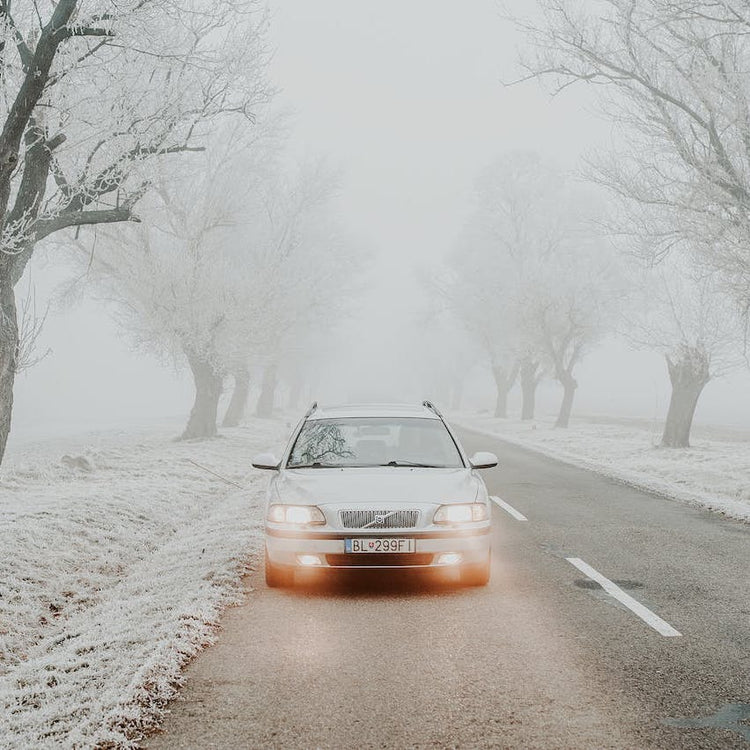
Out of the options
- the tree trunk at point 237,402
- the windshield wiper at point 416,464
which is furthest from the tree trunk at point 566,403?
the windshield wiper at point 416,464

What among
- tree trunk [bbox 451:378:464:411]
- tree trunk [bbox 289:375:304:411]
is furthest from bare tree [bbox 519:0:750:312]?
tree trunk [bbox 451:378:464:411]

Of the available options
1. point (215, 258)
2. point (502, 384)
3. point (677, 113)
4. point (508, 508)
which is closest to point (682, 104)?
point (677, 113)

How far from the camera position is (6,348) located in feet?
33.4

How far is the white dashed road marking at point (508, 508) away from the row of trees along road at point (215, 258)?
31.9 feet

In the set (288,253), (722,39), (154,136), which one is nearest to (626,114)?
(722,39)

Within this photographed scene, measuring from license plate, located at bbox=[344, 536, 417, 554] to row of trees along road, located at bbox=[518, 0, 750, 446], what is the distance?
9.37 meters

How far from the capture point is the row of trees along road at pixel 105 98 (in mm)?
8891

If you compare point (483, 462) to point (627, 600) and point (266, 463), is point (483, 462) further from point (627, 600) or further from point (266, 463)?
point (266, 463)

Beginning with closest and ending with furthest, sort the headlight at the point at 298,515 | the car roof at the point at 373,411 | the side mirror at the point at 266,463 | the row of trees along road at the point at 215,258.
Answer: the headlight at the point at 298,515, the side mirror at the point at 266,463, the car roof at the point at 373,411, the row of trees along road at the point at 215,258

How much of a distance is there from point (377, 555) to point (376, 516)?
0.30 metres

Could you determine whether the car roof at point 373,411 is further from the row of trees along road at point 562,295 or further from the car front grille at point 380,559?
the row of trees along road at point 562,295

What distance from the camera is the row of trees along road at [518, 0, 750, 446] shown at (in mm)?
11883

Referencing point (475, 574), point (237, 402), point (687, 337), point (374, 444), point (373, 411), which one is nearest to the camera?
point (475, 574)

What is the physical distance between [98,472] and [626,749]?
12.8 metres
